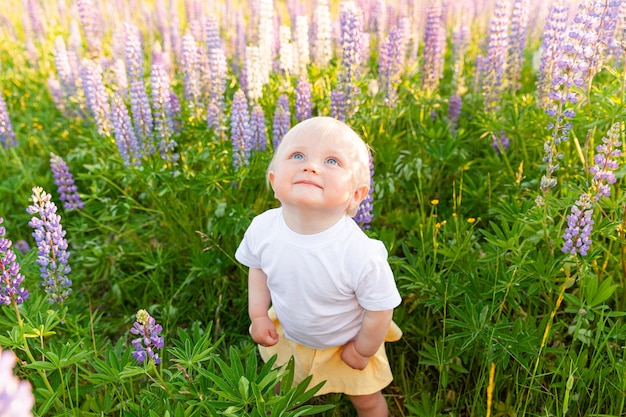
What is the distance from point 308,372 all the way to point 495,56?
247 cm

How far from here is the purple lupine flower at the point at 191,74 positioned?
3500 millimetres

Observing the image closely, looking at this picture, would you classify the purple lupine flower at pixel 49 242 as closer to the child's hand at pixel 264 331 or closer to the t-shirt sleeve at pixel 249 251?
the t-shirt sleeve at pixel 249 251

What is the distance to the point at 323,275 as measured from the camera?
1.73 metres

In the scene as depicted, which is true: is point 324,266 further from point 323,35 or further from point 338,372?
point 323,35

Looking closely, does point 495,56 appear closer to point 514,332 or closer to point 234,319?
point 514,332

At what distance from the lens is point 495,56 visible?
3.52m

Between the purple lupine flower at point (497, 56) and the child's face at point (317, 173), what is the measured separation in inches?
83.9

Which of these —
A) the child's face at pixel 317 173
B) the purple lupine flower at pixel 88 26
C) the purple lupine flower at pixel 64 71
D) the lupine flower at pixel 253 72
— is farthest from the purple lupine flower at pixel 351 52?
the purple lupine flower at pixel 64 71

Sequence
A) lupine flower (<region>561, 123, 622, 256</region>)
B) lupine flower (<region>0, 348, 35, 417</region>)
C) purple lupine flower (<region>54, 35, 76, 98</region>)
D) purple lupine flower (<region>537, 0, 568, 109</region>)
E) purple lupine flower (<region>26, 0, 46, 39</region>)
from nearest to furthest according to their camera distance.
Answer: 1. lupine flower (<region>0, 348, 35, 417</region>)
2. lupine flower (<region>561, 123, 622, 256</region>)
3. purple lupine flower (<region>537, 0, 568, 109</region>)
4. purple lupine flower (<region>54, 35, 76, 98</region>)
5. purple lupine flower (<region>26, 0, 46, 39</region>)

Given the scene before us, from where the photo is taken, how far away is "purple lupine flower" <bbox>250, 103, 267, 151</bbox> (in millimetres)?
2977

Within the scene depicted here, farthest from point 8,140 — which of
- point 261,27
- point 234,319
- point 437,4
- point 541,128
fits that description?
point 541,128

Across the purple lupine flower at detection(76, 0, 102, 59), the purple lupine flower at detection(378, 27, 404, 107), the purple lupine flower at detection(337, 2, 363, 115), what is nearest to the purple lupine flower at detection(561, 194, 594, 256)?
the purple lupine flower at detection(337, 2, 363, 115)

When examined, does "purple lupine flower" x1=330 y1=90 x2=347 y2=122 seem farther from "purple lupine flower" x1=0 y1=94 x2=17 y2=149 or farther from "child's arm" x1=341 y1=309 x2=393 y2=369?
"purple lupine flower" x1=0 y1=94 x2=17 y2=149

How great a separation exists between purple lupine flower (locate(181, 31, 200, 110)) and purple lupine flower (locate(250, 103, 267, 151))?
67cm
